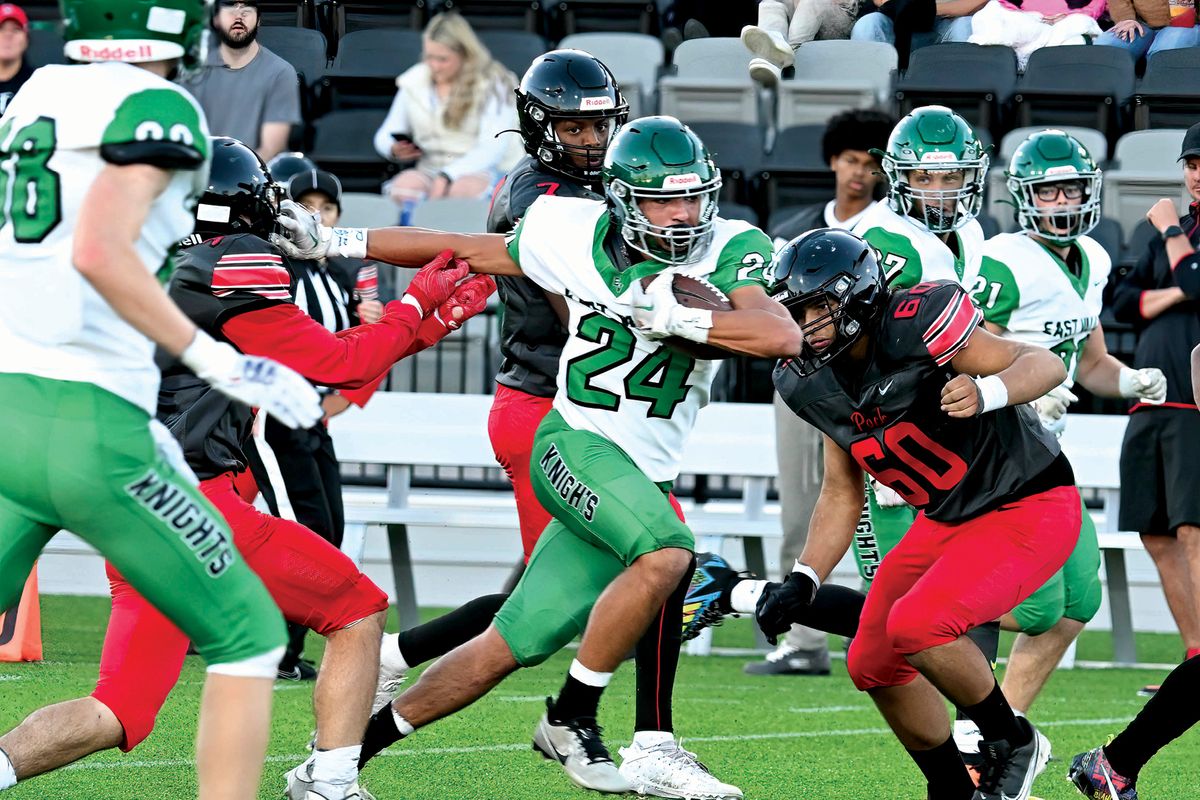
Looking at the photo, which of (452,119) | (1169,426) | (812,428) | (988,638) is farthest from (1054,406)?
(452,119)

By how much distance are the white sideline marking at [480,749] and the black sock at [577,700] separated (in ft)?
3.17

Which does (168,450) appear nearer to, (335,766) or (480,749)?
(335,766)

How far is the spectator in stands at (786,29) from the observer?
444 inches

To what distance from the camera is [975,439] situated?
4250 mm

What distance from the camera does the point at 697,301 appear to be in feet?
13.8

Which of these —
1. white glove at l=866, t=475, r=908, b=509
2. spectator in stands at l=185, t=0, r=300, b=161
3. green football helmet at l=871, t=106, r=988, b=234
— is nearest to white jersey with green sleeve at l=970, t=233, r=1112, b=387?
green football helmet at l=871, t=106, r=988, b=234

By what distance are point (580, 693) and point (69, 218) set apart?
6.42 ft

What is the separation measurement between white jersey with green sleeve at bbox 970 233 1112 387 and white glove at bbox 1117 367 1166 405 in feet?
1.25

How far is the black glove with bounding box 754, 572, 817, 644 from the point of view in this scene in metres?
4.27

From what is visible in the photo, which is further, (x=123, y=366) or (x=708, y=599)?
(x=708, y=599)

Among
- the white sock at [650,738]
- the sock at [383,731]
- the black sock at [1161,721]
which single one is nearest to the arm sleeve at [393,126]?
the sock at [383,731]

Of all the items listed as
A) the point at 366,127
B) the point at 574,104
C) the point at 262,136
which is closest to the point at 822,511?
the point at 574,104

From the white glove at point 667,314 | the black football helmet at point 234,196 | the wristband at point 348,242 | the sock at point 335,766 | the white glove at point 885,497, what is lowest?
the sock at point 335,766

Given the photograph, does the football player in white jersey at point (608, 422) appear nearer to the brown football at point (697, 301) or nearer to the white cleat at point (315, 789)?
the brown football at point (697, 301)
